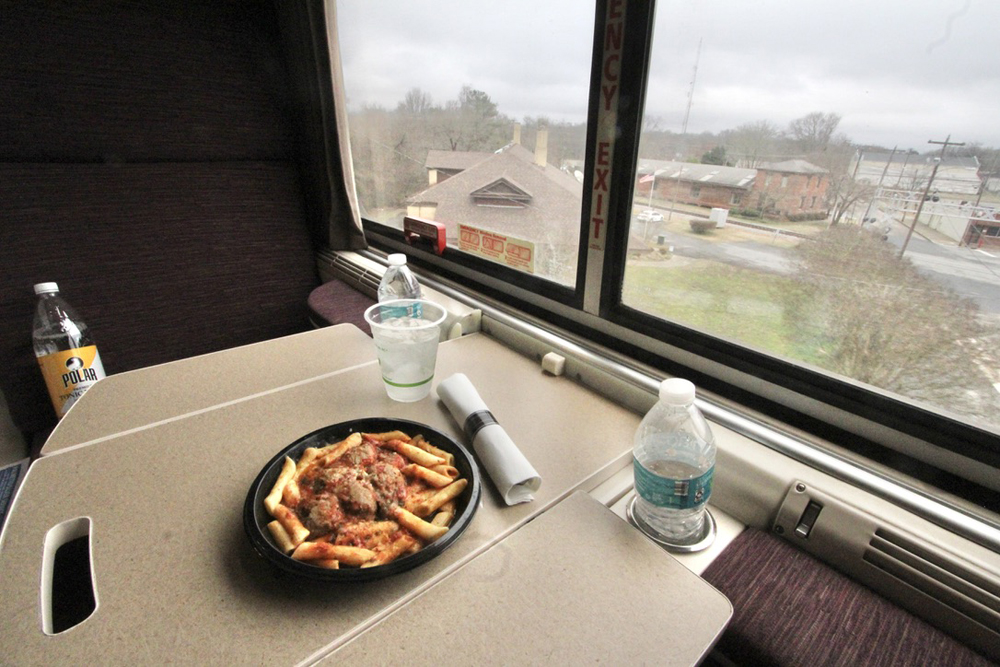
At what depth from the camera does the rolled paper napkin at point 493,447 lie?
76cm

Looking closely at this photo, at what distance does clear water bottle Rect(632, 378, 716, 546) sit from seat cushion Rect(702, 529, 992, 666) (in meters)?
0.08

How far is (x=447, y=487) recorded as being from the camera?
75 centimetres

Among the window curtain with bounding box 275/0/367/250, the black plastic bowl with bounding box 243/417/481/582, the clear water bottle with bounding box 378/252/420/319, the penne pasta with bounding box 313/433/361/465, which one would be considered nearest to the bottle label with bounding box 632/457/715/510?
the black plastic bowl with bounding box 243/417/481/582

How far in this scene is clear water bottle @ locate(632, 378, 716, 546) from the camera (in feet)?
2.35

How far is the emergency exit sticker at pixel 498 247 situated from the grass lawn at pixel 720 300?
409 mm

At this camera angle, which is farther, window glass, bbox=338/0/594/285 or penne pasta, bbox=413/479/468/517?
window glass, bbox=338/0/594/285

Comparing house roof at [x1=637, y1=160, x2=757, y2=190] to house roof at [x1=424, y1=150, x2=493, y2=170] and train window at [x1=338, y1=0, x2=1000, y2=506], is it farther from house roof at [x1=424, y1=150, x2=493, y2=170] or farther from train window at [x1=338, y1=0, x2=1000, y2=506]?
house roof at [x1=424, y1=150, x2=493, y2=170]

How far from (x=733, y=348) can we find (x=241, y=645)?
1022 mm

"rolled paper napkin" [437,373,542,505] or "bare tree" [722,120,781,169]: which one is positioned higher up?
"bare tree" [722,120,781,169]

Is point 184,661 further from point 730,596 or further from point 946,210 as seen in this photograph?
point 946,210

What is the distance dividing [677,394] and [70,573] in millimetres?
1018

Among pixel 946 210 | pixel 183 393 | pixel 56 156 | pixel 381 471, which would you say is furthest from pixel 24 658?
pixel 56 156

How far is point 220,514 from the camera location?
0.73m

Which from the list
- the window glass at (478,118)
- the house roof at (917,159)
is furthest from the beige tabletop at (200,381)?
the house roof at (917,159)
